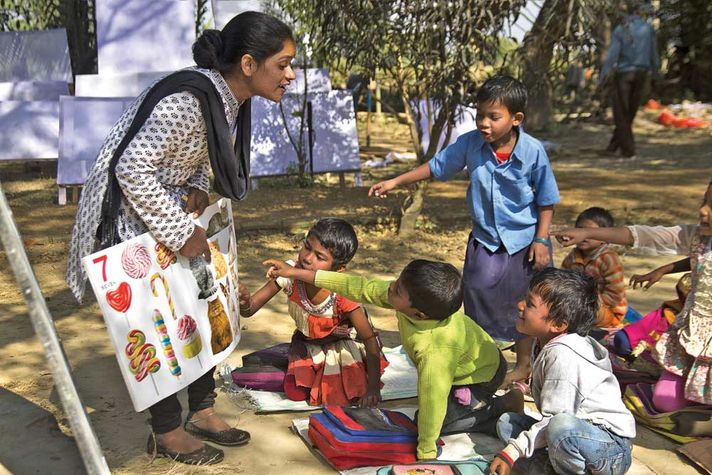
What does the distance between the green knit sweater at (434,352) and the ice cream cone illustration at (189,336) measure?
563mm

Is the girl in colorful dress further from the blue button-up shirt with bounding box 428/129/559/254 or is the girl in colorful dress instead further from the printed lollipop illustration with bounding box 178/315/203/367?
the printed lollipop illustration with bounding box 178/315/203/367

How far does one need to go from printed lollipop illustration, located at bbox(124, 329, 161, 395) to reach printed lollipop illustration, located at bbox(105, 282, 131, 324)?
0.07 metres

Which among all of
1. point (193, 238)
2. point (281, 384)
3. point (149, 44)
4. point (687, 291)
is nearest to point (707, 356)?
point (687, 291)

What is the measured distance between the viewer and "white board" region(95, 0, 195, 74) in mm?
9086

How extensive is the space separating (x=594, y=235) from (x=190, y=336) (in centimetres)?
194

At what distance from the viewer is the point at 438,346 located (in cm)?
343

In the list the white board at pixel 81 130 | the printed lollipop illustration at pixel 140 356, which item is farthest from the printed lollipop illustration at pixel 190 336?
the white board at pixel 81 130

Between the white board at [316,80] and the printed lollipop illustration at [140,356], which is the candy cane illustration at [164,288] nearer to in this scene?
the printed lollipop illustration at [140,356]

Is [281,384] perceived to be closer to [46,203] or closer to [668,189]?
[46,203]

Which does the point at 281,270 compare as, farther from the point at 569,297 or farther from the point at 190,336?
the point at 569,297

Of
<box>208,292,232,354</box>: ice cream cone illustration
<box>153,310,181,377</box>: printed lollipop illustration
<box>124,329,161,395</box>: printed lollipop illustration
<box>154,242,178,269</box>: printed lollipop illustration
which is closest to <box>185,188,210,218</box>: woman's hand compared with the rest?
<box>154,242,178,269</box>: printed lollipop illustration

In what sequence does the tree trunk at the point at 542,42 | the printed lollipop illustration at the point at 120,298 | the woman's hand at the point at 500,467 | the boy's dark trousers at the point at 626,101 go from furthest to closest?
the boy's dark trousers at the point at 626,101
the tree trunk at the point at 542,42
the woman's hand at the point at 500,467
the printed lollipop illustration at the point at 120,298

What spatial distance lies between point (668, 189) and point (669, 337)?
5612 mm

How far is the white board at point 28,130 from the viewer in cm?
885
